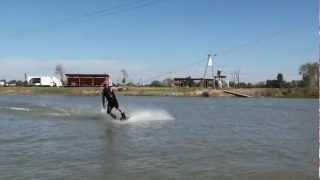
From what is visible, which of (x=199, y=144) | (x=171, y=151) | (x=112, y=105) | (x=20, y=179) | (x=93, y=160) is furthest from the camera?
(x=112, y=105)

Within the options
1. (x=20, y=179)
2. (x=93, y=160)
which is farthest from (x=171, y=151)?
(x=20, y=179)

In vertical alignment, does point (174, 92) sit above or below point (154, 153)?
above

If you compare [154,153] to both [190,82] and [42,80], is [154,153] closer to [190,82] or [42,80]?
[190,82]

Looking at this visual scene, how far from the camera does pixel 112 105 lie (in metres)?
32.2

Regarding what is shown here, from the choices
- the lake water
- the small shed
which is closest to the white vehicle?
the small shed

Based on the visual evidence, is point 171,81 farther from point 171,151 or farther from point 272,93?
point 171,151

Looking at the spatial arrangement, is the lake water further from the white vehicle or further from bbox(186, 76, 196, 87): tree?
the white vehicle

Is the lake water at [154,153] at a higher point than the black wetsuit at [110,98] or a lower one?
lower

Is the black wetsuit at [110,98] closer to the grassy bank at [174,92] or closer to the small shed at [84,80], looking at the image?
the grassy bank at [174,92]

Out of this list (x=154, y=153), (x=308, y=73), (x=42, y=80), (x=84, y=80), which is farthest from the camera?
(x=42, y=80)

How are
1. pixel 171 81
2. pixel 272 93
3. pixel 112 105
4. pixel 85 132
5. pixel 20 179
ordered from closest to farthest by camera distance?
pixel 20 179, pixel 85 132, pixel 112 105, pixel 272 93, pixel 171 81

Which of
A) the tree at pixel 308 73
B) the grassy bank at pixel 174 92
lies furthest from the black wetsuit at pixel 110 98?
the tree at pixel 308 73

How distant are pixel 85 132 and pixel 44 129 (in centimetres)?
242

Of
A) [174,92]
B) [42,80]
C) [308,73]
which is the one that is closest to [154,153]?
[174,92]
